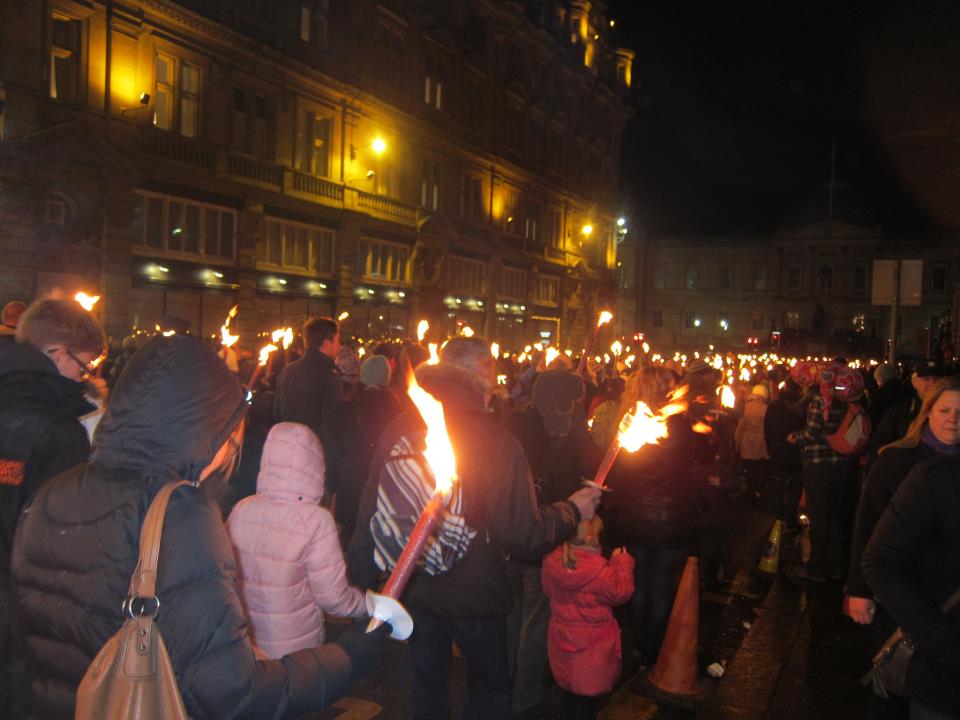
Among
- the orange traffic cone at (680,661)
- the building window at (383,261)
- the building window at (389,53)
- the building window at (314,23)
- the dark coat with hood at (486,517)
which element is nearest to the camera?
the dark coat with hood at (486,517)

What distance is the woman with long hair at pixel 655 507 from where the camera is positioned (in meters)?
5.64

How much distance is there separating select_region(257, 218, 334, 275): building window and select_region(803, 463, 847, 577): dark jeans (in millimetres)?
19706

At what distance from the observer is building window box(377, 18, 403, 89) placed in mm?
30016

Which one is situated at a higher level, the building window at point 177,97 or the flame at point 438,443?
the building window at point 177,97

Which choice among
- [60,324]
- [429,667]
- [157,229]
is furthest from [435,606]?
[157,229]

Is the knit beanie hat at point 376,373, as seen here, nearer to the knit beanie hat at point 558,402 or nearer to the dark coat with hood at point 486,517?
the knit beanie hat at point 558,402

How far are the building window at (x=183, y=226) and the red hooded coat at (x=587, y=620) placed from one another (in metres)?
19.0

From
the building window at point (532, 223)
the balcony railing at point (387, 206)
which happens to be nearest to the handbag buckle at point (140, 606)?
the balcony railing at point (387, 206)

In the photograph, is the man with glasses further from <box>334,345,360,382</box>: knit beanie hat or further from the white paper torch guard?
<box>334,345,360,382</box>: knit beanie hat

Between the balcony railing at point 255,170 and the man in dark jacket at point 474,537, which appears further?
the balcony railing at point 255,170

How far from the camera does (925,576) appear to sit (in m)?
3.39

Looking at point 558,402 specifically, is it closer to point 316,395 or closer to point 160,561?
point 316,395

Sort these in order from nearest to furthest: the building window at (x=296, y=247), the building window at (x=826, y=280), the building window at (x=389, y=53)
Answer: the building window at (x=296, y=247), the building window at (x=389, y=53), the building window at (x=826, y=280)

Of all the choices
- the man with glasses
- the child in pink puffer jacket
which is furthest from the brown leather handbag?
the child in pink puffer jacket
